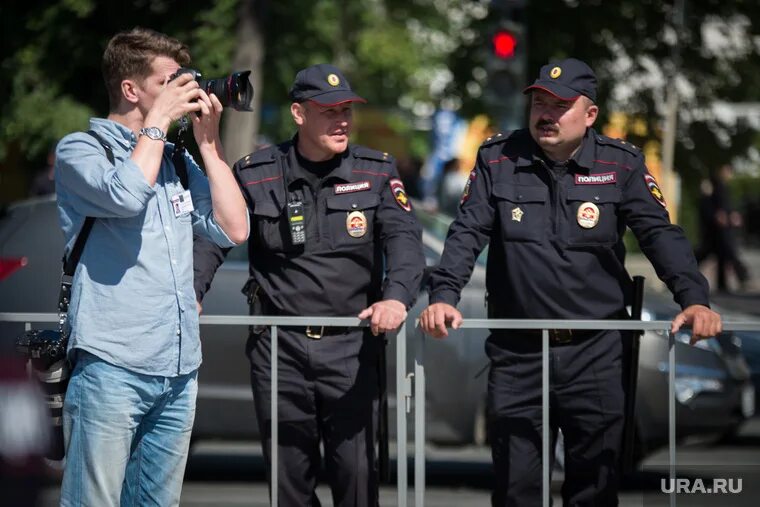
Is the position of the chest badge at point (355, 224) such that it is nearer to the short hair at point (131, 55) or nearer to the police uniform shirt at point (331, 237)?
the police uniform shirt at point (331, 237)

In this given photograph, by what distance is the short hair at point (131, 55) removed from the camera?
12.5ft

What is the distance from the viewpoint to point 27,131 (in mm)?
13453

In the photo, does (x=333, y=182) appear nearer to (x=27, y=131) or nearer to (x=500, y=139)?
(x=500, y=139)

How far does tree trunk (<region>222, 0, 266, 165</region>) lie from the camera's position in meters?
12.3

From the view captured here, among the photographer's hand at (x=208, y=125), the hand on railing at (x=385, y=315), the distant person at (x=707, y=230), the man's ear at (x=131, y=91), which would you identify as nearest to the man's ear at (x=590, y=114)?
the hand on railing at (x=385, y=315)

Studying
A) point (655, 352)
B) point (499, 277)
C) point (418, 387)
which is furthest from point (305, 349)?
point (655, 352)

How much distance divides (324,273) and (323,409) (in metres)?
0.49

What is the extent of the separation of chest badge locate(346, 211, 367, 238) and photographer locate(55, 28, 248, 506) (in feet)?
2.72

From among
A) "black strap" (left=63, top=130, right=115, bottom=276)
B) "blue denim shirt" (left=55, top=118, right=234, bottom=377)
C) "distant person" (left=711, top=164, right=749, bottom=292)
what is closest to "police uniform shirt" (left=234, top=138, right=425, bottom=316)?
"blue denim shirt" (left=55, top=118, right=234, bottom=377)

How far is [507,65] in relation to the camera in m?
10.6

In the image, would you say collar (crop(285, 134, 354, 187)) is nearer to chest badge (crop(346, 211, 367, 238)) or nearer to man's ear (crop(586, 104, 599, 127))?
chest badge (crop(346, 211, 367, 238))

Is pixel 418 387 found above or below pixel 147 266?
below

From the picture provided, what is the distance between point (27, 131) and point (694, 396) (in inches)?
337

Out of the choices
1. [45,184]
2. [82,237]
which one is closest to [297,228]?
[82,237]
